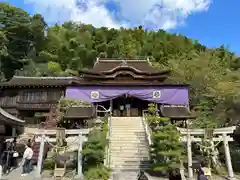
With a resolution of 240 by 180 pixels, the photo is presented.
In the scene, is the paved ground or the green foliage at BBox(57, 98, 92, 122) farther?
the green foliage at BBox(57, 98, 92, 122)

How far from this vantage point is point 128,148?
619 inches

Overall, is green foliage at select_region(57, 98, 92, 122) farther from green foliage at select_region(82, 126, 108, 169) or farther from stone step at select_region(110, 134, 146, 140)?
green foliage at select_region(82, 126, 108, 169)

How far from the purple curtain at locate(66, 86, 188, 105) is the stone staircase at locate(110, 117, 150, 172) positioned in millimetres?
5407

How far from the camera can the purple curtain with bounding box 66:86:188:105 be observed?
2444cm

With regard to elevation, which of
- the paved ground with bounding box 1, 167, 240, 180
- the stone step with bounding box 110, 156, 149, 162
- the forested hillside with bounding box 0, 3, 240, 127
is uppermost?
the forested hillside with bounding box 0, 3, 240, 127

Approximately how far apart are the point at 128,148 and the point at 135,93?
9.65 m

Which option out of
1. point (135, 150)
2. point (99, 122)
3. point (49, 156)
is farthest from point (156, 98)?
point (49, 156)

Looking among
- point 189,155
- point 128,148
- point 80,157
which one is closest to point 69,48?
point 128,148

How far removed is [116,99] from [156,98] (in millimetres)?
4194

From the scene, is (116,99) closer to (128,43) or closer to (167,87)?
(167,87)

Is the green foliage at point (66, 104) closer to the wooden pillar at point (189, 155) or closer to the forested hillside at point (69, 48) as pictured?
the wooden pillar at point (189, 155)

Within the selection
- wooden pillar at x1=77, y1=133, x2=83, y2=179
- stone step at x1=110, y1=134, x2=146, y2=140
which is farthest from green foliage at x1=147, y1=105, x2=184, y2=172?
stone step at x1=110, y1=134, x2=146, y2=140

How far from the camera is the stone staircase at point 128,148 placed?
46.8 ft

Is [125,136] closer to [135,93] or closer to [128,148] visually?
[128,148]
